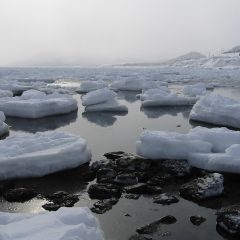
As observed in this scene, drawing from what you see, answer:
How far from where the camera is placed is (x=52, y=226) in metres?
3.80

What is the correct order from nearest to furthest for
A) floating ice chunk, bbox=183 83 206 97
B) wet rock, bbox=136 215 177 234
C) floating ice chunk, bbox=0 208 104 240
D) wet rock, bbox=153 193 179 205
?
floating ice chunk, bbox=0 208 104 240
wet rock, bbox=136 215 177 234
wet rock, bbox=153 193 179 205
floating ice chunk, bbox=183 83 206 97

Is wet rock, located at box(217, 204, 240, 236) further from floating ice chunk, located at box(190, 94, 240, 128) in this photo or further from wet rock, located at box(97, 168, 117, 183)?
Result: floating ice chunk, located at box(190, 94, 240, 128)

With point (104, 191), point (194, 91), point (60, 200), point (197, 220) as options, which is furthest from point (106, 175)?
point (194, 91)

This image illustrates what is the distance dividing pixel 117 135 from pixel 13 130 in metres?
3.19

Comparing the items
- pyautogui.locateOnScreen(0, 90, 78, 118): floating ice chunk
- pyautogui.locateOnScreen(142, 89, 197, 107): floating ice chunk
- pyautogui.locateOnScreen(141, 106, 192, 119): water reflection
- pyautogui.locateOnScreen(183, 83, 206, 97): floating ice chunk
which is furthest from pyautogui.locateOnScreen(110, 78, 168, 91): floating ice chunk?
pyautogui.locateOnScreen(0, 90, 78, 118): floating ice chunk

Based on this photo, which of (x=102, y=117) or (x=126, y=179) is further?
(x=102, y=117)

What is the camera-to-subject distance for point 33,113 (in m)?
12.9

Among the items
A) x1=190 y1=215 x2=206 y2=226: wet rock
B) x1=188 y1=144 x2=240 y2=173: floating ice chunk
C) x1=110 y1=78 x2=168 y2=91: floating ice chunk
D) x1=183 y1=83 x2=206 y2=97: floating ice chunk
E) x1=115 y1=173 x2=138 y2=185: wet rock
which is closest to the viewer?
x1=190 y1=215 x2=206 y2=226: wet rock

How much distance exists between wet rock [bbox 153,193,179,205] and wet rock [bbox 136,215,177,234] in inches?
19.2

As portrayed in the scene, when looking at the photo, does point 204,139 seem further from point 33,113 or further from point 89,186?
point 33,113

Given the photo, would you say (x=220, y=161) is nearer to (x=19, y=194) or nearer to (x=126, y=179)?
(x=126, y=179)

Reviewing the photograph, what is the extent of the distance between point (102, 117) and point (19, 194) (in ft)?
26.0

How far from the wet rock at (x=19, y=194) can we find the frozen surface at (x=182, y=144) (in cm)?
263

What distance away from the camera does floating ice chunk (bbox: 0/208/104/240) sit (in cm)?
354
